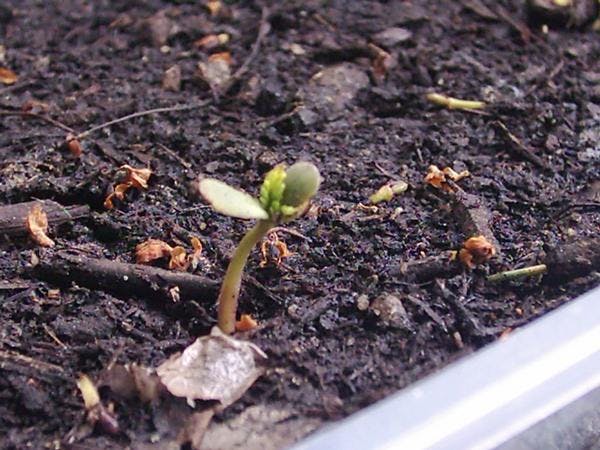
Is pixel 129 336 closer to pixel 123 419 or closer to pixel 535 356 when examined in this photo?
pixel 123 419

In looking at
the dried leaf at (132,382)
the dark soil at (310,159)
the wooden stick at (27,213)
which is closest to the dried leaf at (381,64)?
the dark soil at (310,159)

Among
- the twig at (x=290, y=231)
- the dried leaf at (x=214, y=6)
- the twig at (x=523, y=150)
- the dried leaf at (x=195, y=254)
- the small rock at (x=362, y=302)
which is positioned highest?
the twig at (x=523, y=150)

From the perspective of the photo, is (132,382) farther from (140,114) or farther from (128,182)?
(140,114)

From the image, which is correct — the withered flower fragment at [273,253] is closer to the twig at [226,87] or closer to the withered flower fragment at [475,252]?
the withered flower fragment at [475,252]

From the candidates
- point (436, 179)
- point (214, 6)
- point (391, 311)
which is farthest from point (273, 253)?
point (214, 6)

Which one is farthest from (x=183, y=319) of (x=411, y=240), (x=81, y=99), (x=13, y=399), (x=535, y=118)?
(x=535, y=118)

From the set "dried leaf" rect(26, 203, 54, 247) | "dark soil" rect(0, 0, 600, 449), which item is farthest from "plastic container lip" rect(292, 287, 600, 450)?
"dried leaf" rect(26, 203, 54, 247)
